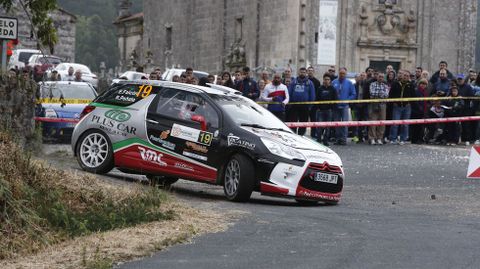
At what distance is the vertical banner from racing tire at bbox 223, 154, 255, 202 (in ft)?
→ 114

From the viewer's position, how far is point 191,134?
1825cm

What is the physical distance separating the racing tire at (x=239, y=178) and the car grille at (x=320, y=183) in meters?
0.74

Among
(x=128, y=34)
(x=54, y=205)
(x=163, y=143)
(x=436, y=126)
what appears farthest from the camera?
(x=128, y=34)

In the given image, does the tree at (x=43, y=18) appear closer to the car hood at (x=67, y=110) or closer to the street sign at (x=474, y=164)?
the street sign at (x=474, y=164)

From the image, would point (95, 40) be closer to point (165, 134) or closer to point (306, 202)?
point (165, 134)

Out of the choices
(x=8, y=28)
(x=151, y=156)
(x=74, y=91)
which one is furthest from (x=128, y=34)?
(x=151, y=156)

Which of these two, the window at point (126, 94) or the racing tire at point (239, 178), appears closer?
the racing tire at point (239, 178)

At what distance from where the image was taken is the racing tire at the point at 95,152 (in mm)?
19250

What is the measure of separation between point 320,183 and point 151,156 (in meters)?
2.70

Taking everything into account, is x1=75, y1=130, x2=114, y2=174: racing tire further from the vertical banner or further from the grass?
the vertical banner

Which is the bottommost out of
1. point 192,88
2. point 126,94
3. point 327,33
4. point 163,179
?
point 163,179

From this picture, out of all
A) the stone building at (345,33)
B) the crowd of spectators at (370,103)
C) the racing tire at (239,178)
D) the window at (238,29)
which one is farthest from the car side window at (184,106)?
the window at (238,29)

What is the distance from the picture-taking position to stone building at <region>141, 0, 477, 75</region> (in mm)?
51875

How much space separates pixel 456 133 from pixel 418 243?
18989mm
